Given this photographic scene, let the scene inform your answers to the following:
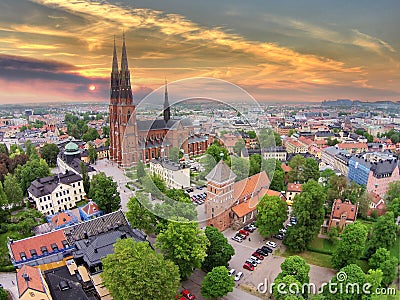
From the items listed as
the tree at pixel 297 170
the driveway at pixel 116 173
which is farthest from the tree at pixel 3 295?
the tree at pixel 297 170

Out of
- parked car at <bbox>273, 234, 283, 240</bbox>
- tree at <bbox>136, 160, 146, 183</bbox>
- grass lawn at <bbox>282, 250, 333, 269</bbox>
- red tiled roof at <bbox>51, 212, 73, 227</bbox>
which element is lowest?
grass lawn at <bbox>282, 250, 333, 269</bbox>

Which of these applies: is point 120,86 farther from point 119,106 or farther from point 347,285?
point 347,285

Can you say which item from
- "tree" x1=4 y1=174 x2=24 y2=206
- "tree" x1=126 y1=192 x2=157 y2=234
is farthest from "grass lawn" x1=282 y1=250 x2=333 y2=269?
"tree" x1=4 y1=174 x2=24 y2=206

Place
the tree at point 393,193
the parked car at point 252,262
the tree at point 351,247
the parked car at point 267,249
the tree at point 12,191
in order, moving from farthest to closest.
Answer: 1. the tree at point 12,191
2. the tree at point 393,193
3. the parked car at point 267,249
4. the parked car at point 252,262
5. the tree at point 351,247

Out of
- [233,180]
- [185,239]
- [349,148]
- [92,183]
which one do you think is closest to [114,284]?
[185,239]

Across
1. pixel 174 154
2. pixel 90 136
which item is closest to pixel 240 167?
pixel 174 154

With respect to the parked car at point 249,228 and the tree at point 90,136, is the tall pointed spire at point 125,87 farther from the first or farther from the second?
the tree at point 90,136

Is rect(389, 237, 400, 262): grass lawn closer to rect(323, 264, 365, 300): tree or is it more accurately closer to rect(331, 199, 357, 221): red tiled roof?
rect(331, 199, 357, 221): red tiled roof
